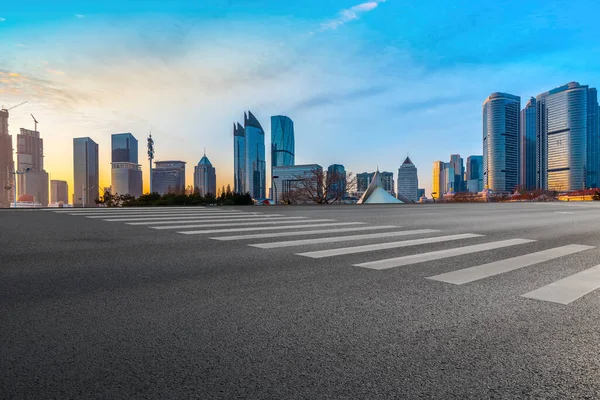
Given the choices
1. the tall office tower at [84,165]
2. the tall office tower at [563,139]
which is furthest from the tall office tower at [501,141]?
the tall office tower at [84,165]

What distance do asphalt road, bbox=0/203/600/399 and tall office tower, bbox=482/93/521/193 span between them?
14081cm

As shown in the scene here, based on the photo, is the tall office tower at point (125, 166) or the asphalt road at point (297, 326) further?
the tall office tower at point (125, 166)

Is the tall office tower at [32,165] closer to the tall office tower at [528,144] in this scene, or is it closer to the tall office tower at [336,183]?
the tall office tower at [336,183]

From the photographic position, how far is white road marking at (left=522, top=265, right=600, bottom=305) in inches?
135

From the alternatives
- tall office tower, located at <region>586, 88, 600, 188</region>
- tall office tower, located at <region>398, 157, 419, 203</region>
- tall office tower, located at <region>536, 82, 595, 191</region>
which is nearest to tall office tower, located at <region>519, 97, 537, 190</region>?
tall office tower, located at <region>536, 82, 595, 191</region>

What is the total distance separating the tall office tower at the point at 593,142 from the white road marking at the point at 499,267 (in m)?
162

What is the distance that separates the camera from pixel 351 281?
4.01m

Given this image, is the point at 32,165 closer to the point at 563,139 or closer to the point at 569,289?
the point at 569,289

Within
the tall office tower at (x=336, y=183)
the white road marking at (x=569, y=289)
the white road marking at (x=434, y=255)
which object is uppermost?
the tall office tower at (x=336, y=183)

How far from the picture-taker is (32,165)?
12181cm

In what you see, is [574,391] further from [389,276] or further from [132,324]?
[132,324]

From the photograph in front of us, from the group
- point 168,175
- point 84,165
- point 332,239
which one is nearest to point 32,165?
point 84,165

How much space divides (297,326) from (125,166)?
5436 inches

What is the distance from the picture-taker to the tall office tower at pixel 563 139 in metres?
130
